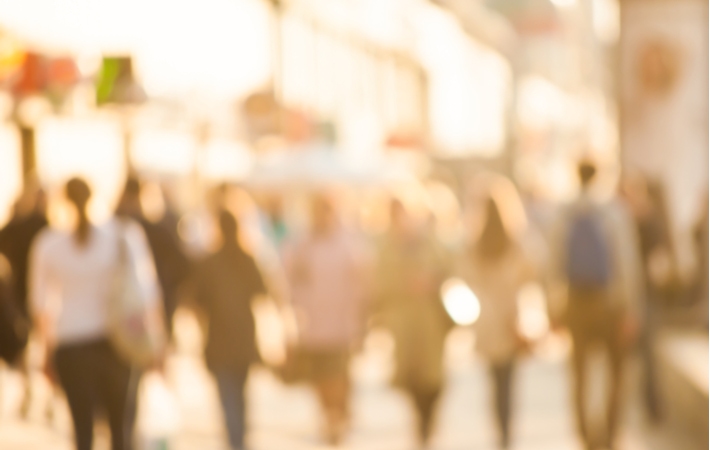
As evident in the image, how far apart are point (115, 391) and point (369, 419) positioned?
3509 mm

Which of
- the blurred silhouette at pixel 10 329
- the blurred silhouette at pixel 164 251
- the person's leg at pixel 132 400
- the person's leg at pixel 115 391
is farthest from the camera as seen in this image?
the blurred silhouette at pixel 164 251

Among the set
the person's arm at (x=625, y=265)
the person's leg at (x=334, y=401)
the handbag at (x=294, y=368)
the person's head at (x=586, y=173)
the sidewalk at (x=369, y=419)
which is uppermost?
the person's head at (x=586, y=173)

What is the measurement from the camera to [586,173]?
6.95 meters

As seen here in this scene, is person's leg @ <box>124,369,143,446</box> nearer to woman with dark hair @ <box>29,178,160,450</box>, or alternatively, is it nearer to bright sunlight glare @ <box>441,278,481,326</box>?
woman with dark hair @ <box>29,178,160,450</box>

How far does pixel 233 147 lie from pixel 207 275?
35.1 feet

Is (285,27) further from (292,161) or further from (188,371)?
(188,371)

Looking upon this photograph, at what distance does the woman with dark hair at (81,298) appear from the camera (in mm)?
5617

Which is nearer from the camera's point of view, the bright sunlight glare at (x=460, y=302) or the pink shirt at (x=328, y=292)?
the bright sunlight glare at (x=460, y=302)

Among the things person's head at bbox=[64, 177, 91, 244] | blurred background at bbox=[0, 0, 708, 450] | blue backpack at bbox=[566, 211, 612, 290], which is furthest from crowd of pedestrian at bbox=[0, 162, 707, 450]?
person's head at bbox=[64, 177, 91, 244]

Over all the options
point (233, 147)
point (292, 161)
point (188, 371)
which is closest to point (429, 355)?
point (188, 371)

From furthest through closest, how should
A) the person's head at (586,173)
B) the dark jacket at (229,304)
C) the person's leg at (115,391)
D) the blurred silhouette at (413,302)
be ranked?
the blurred silhouette at (413,302) < the dark jacket at (229,304) < the person's head at (586,173) < the person's leg at (115,391)

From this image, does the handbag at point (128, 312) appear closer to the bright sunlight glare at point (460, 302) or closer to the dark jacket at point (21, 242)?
the dark jacket at point (21, 242)

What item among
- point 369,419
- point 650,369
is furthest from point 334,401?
point 650,369

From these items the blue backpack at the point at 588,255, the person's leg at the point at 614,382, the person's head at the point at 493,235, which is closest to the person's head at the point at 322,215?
the person's head at the point at 493,235
